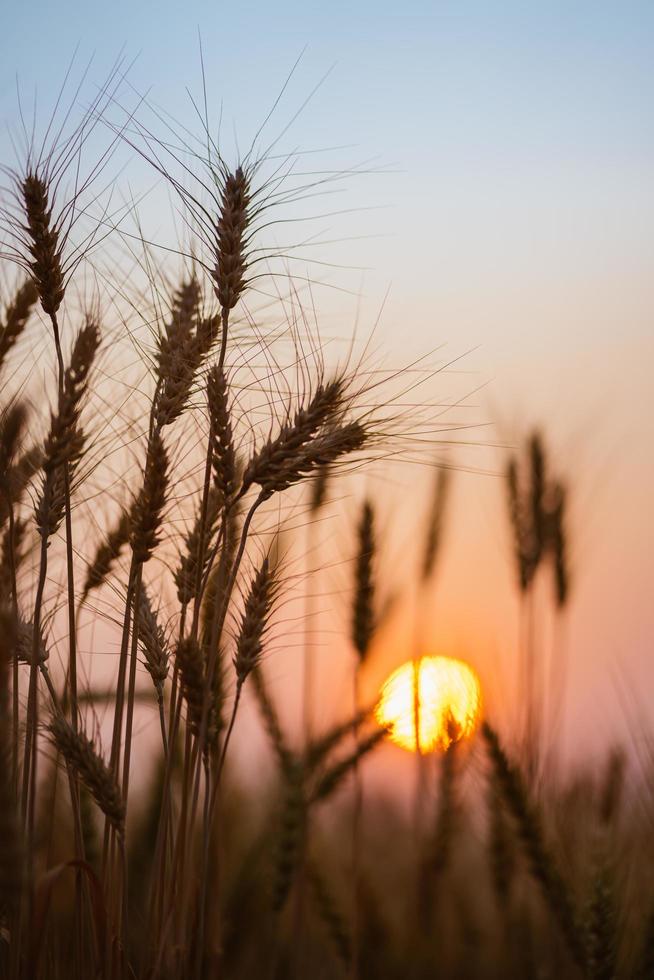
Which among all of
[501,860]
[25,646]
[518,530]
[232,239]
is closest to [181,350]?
[232,239]

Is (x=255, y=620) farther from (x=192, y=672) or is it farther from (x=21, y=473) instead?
(x=21, y=473)

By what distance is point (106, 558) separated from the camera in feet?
7.80

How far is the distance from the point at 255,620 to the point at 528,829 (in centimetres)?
141

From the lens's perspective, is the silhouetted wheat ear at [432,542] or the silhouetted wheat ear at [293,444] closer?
the silhouetted wheat ear at [293,444]

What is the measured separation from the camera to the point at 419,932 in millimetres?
4074

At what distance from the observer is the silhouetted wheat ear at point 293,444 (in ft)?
6.32

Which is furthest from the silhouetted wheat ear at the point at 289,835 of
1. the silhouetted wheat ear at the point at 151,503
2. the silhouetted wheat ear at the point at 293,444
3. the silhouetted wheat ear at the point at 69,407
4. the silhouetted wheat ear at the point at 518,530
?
the silhouetted wheat ear at the point at 69,407

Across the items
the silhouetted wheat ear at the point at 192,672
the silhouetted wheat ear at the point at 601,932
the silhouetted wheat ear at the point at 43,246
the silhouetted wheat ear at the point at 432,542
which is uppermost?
the silhouetted wheat ear at the point at 43,246

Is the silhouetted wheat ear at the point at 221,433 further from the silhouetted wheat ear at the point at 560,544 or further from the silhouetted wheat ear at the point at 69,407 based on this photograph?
the silhouetted wheat ear at the point at 560,544

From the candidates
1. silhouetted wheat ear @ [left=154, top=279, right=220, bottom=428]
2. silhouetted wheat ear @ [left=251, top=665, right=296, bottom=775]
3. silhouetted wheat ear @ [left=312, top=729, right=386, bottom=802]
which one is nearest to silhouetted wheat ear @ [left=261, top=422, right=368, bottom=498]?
silhouetted wheat ear @ [left=154, top=279, right=220, bottom=428]

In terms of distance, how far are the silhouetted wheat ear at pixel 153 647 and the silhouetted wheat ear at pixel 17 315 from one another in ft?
2.66

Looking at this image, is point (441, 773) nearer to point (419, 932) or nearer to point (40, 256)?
point (419, 932)

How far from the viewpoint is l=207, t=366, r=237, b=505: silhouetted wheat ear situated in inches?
77.0

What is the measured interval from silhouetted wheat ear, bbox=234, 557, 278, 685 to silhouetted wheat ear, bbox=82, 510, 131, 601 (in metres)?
0.46
